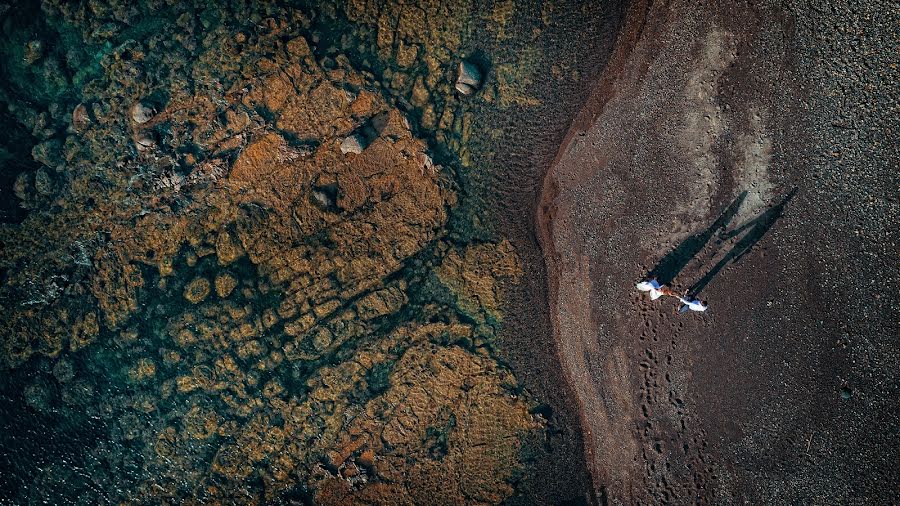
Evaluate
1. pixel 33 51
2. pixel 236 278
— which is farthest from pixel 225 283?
pixel 33 51

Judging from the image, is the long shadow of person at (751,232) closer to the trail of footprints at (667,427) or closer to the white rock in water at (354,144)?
the trail of footprints at (667,427)

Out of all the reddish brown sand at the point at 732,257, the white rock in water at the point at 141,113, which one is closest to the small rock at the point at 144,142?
the white rock in water at the point at 141,113

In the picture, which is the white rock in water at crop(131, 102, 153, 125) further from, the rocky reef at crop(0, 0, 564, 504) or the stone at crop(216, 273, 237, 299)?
the stone at crop(216, 273, 237, 299)

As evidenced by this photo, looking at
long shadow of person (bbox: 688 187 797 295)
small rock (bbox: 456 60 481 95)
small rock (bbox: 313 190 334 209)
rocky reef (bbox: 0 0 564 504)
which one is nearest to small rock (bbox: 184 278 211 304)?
rocky reef (bbox: 0 0 564 504)

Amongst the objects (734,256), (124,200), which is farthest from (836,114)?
(124,200)

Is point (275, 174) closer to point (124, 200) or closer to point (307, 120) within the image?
point (307, 120)

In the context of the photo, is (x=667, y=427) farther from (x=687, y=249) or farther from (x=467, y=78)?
(x=467, y=78)
